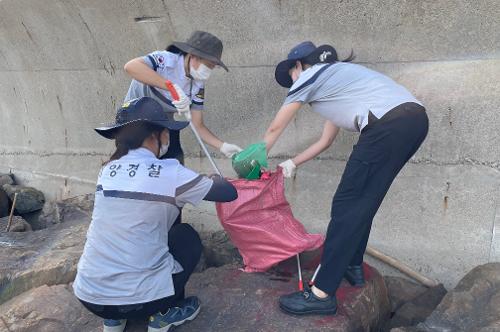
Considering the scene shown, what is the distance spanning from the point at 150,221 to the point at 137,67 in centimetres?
108

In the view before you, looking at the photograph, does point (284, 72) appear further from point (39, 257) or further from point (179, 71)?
point (39, 257)

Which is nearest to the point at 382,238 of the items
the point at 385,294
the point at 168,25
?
the point at 385,294

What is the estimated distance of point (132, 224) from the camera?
2389mm

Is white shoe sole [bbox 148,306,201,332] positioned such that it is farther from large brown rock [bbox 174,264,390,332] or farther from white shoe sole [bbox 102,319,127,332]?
white shoe sole [bbox 102,319,127,332]

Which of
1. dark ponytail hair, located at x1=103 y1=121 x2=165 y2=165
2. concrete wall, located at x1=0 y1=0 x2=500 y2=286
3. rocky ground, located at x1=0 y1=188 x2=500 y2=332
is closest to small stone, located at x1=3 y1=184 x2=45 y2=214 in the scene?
concrete wall, located at x1=0 y1=0 x2=500 y2=286

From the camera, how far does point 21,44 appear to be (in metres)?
5.26

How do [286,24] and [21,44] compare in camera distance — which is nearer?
[286,24]

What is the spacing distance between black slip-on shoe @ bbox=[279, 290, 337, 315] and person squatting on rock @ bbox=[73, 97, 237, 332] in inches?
A: 26.9

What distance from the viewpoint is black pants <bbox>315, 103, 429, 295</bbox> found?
2646 mm

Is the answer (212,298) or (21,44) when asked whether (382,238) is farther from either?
(21,44)

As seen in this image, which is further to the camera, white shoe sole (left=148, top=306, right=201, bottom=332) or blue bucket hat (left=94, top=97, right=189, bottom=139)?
white shoe sole (left=148, top=306, right=201, bottom=332)

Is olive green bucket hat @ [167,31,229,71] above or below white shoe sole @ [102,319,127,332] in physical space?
above

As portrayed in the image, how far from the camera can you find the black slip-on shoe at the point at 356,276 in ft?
10.2

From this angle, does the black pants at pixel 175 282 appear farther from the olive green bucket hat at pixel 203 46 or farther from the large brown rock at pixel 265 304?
the olive green bucket hat at pixel 203 46
